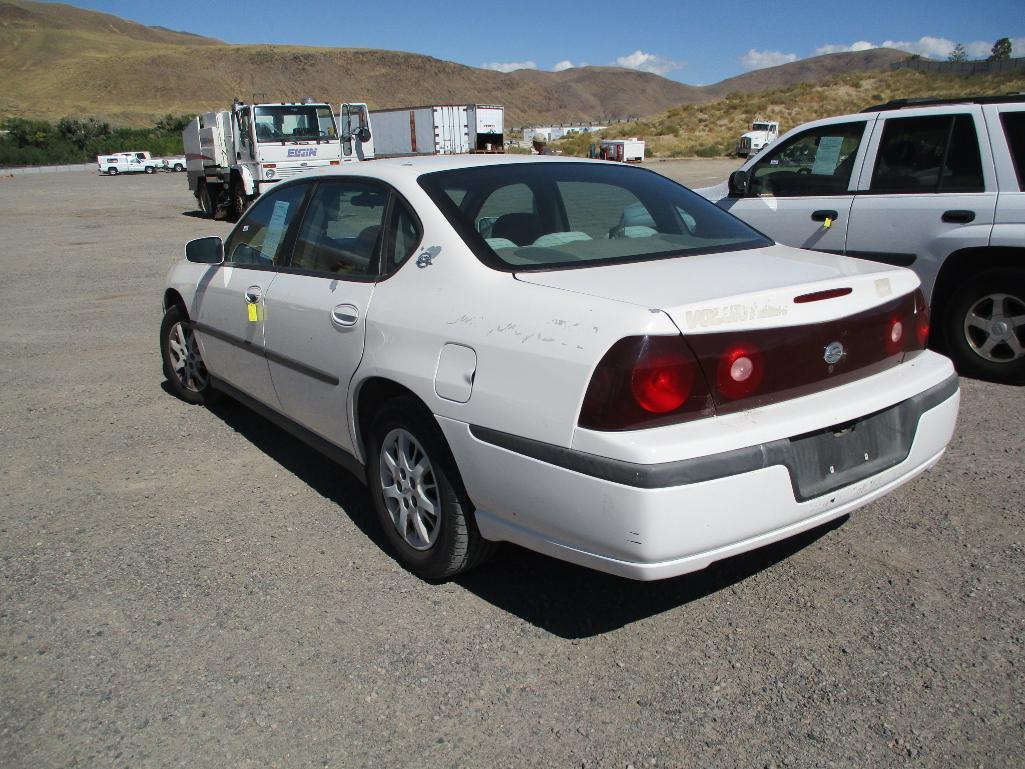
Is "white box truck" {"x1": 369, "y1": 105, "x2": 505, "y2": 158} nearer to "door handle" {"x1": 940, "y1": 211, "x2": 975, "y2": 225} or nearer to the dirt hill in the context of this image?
"door handle" {"x1": 940, "y1": 211, "x2": 975, "y2": 225}

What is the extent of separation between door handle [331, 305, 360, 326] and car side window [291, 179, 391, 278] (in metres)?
0.15

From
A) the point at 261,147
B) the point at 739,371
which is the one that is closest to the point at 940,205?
the point at 739,371

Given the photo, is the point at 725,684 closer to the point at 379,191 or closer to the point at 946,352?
the point at 379,191

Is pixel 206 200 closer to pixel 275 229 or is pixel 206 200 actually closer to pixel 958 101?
pixel 275 229

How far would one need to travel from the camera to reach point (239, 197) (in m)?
20.1

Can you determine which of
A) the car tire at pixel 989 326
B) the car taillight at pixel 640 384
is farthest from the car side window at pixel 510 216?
the car tire at pixel 989 326

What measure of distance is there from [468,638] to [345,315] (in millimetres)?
1376

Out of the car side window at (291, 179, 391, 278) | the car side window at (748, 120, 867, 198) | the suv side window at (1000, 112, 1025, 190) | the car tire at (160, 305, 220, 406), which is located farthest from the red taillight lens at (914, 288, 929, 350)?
the car tire at (160, 305, 220, 406)

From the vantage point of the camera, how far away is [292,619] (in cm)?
305

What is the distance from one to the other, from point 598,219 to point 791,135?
11.9 ft

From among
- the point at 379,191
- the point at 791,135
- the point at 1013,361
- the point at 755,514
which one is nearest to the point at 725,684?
the point at 755,514

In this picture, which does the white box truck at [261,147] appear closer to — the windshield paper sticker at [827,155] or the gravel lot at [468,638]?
the windshield paper sticker at [827,155]

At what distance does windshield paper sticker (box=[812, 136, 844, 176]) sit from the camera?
623 centimetres

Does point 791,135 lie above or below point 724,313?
above
